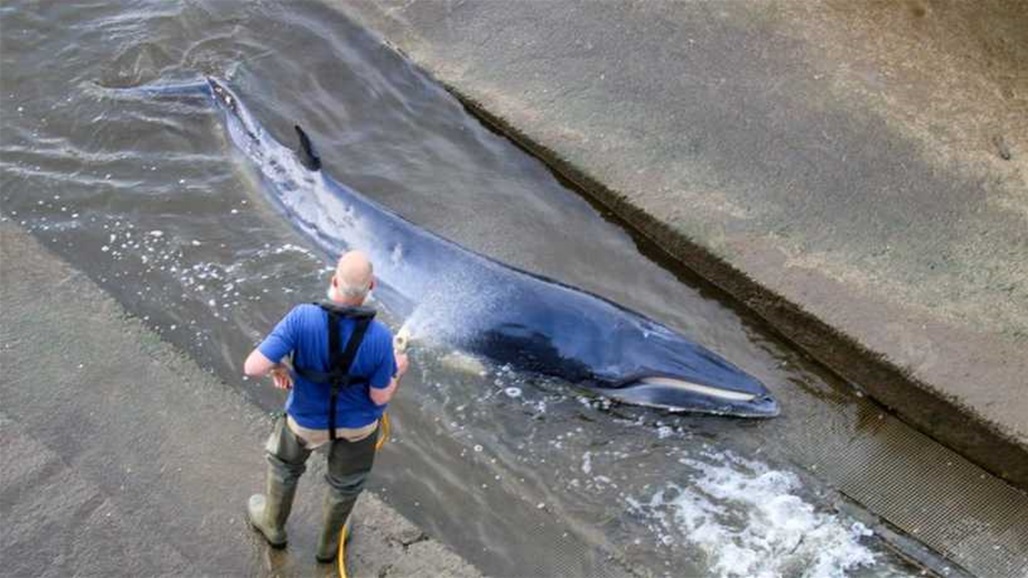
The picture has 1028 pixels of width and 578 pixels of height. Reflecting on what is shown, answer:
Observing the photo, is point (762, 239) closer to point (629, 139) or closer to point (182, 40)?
point (629, 139)

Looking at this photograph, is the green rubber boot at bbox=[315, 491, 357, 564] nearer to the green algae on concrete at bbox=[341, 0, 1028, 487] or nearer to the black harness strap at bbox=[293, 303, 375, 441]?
the black harness strap at bbox=[293, 303, 375, 441]

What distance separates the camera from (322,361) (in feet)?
13.5

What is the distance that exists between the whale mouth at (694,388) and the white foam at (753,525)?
38 centimetres

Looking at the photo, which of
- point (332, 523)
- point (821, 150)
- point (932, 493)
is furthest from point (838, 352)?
point (332, 523)

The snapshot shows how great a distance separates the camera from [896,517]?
579 centimetres

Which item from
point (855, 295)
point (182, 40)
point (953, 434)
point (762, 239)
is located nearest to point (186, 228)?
point (182, 40)

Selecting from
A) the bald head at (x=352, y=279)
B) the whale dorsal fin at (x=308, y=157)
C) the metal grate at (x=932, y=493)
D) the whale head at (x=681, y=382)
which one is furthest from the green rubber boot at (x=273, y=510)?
the metal grate at (x=932, y=493)

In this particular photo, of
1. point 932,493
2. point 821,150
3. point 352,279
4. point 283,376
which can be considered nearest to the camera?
point 352,279

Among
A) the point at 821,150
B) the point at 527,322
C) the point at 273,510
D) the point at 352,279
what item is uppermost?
the point at 821,150

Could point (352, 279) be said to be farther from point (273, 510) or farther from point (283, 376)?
point (273, 510)

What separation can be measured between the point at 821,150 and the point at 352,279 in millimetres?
4573

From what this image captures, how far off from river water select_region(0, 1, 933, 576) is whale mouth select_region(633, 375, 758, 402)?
0.17 meters

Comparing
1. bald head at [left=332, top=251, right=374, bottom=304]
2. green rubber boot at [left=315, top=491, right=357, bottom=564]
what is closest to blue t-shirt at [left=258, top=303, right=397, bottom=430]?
bald head at [left=332, top=251, right=374, bottom=304]

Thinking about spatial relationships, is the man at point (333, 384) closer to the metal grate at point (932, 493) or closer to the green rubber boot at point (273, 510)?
the green rubber boot at point (273, 510)
